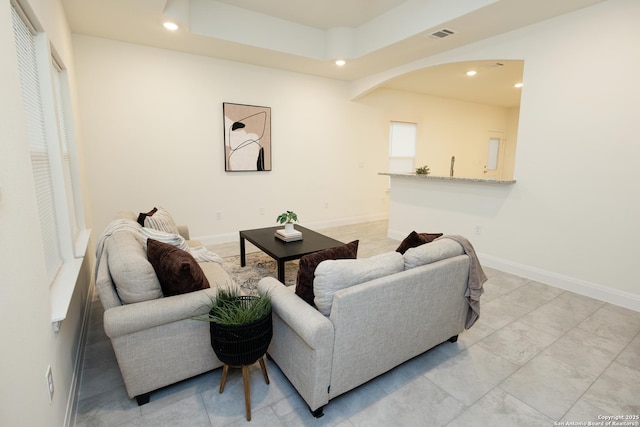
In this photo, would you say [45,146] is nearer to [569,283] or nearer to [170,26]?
[170,26]

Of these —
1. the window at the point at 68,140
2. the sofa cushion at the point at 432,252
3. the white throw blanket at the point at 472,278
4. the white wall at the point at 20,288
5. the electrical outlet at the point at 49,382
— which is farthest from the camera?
the window at the point at 68,140

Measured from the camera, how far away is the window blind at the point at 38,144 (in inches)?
69.4

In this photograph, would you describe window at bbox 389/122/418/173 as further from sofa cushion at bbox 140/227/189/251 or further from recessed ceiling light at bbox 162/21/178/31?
sofa cushion at bbox 140/227/189/251

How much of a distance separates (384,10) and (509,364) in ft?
13.2

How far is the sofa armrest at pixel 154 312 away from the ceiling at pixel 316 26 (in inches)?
111

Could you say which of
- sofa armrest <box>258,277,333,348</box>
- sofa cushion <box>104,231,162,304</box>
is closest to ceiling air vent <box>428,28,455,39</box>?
sofa armrest <box>258,277,333,348</box>

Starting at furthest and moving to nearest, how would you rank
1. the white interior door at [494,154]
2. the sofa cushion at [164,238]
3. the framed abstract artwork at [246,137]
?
the white interior door at [494,154]
the framed abstract artwork at [246,137]
the sofa cushion at [164,238]

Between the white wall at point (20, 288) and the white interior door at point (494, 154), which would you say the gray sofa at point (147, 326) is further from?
the white interior door at point (494, 154)

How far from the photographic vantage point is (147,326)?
5.47ft

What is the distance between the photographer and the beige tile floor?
1708 mm

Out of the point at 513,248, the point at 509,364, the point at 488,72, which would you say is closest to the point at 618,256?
the point at 513,248

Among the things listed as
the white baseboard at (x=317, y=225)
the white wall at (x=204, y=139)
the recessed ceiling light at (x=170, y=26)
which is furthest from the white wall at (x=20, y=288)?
the white baseboard at (x=317, y=225)

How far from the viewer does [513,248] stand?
3.80m

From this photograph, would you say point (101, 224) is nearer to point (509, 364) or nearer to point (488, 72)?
point (509, 364)
